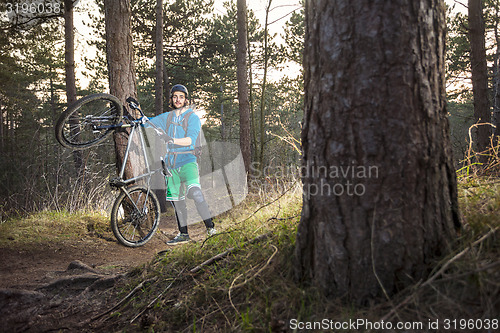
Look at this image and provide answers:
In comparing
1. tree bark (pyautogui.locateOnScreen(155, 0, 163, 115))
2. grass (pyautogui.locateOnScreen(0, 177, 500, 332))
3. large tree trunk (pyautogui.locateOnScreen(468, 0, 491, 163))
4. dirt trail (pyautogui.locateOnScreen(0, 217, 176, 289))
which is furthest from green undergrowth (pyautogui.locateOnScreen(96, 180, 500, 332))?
tree bark (pyautogui.locateOnScreen(155, 0, 163, 115))

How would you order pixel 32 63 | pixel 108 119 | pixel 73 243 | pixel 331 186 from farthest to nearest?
1. pixel 32 63
2. pixel 73 243
3. pixel 108 119
4. pixel 331 186

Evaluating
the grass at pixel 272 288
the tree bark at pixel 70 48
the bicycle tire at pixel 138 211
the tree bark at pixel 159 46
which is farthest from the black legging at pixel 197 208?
the tree bark at pixel 70 48

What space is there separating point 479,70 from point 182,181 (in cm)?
810

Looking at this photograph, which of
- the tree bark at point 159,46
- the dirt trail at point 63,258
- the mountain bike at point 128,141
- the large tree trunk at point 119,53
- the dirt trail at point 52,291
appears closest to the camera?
the dirt trail at point 52,291

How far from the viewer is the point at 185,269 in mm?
2303

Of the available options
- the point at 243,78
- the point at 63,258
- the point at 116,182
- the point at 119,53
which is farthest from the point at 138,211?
the point at 243,78

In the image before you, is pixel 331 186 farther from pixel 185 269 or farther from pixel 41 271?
pixel 41 271

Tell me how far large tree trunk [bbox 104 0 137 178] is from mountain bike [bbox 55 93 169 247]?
0.27m

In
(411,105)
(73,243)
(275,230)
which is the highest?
(411,105)

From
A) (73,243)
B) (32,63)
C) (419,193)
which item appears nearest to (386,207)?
(419,193)

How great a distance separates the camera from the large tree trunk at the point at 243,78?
9.93 meters

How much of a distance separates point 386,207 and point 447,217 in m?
0.33

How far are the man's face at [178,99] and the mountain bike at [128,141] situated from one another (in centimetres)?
49

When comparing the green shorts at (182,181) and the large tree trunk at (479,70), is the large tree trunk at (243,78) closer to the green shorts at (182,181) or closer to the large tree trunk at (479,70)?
the green shorts at (182,181)
